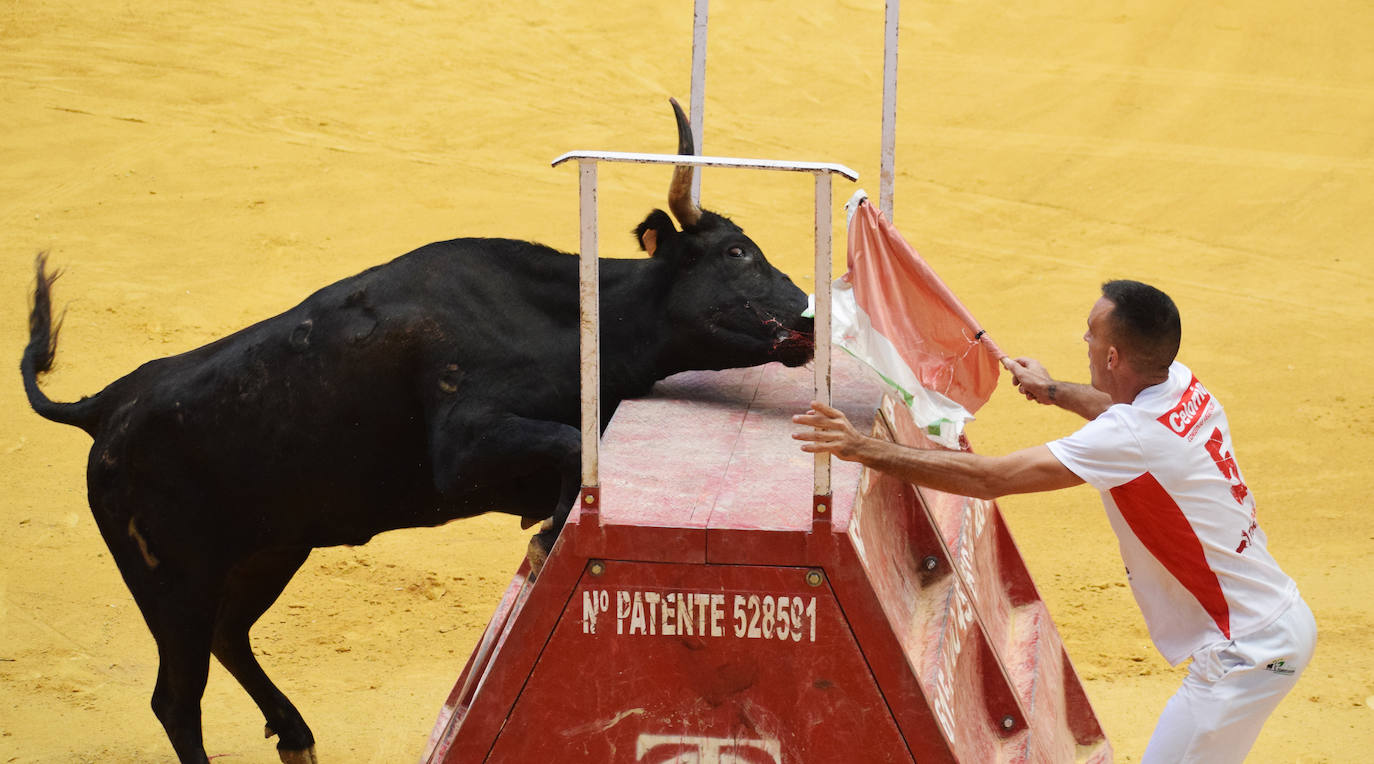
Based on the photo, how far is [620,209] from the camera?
46.0 feet

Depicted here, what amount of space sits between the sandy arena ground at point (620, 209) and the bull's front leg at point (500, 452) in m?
2.15

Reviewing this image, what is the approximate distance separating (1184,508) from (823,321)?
1108mm

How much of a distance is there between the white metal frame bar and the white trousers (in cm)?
117

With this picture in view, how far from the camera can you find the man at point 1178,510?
395 centimetres

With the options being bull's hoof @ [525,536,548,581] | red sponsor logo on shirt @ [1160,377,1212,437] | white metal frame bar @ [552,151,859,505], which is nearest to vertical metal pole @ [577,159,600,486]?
white metal frame bar @ [552,151,859,505]

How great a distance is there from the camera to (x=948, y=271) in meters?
13.5

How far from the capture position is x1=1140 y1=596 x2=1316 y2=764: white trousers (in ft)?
13.2

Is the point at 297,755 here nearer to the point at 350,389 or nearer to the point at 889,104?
the point at 350,389

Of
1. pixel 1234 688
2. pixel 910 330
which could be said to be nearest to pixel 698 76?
pixel 910 330

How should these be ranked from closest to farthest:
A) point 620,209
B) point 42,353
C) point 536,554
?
point 536,554 → point 42,353 → point 620,209

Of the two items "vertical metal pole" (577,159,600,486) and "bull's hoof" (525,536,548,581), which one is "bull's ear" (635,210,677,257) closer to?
"bull's hoof" (525,536,548,581)

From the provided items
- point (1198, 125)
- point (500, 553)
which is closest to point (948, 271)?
point (1198, 125)

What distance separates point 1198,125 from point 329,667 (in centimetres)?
1259

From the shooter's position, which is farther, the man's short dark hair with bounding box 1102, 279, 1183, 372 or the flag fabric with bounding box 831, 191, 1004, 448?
the flag fabric with bounding box 831, 191, 1004, 448
